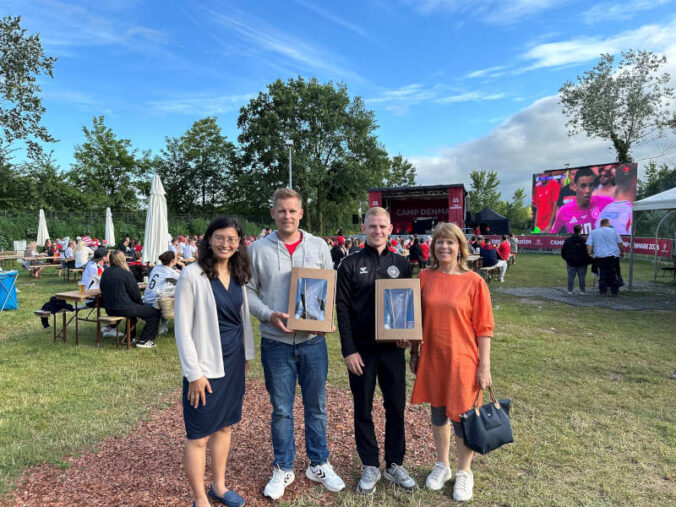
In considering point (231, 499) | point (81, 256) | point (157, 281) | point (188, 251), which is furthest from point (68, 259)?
point (231, 499)

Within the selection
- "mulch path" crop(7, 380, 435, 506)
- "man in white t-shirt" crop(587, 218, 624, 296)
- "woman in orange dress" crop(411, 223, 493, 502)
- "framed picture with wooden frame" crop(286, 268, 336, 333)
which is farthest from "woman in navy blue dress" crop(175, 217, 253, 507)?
"man in white t-shirt" crop(587, 218, 624, 296)

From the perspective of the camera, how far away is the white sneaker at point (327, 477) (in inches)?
113

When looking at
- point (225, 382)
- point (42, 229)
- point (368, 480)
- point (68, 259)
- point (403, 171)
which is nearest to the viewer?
point (225, 382)

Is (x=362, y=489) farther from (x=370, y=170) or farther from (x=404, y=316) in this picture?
(x=370, y=170)

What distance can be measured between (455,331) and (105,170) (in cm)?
4011

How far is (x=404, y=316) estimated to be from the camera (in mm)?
2562

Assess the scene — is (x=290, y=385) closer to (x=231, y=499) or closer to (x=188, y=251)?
(x=231, y=499)

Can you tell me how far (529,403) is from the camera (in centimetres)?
437

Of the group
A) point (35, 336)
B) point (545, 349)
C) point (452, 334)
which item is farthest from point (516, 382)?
point (35, 336)

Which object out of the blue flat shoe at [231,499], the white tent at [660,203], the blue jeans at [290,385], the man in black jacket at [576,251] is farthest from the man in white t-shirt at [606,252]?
the blue flat shoe at [231,499]

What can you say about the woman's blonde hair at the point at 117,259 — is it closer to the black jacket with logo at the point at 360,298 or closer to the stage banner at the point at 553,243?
the black jacket with logo at the point at 360,298

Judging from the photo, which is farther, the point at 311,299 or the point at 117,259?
the point at 117,259

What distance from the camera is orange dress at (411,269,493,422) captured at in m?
2.67

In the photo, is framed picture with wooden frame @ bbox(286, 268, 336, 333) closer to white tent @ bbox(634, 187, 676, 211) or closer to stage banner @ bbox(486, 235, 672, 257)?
white tent @ bbox(634, 187, 676, 211)
